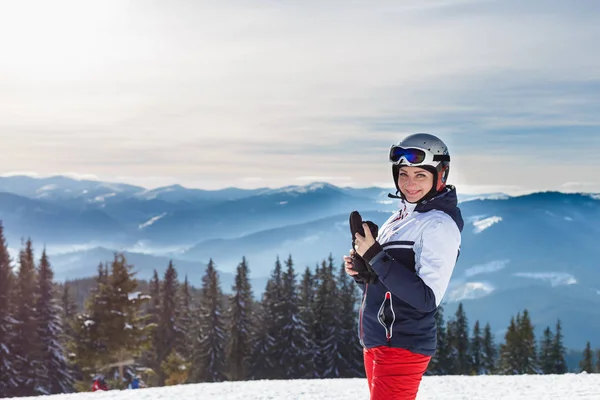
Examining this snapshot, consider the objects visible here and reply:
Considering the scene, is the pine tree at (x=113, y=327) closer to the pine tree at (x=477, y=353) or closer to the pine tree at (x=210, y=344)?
the pine tree at (x=210, y=344)

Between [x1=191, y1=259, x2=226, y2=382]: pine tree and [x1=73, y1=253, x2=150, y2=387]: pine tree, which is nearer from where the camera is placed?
[x1=73, y1=253, x2=150, y2=387]: pine tree

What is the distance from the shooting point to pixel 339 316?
52.5m

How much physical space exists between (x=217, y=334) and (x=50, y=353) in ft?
45.6

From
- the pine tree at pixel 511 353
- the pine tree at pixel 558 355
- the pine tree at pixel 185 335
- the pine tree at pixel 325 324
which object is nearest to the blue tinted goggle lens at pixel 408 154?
the pine tree at pixel 325 324

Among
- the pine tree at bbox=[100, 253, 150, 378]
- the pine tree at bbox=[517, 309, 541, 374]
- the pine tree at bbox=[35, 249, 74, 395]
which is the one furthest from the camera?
the pine tree at bbox=[517, 309, 541, 374]

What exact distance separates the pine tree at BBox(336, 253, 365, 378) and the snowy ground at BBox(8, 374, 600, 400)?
35.9 meters

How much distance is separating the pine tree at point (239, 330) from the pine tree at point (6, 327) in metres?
17.4

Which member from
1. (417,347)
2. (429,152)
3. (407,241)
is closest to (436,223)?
(407,241)

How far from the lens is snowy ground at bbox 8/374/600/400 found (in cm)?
1109

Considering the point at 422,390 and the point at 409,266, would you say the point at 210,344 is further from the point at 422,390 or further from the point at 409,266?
the point at 409,266

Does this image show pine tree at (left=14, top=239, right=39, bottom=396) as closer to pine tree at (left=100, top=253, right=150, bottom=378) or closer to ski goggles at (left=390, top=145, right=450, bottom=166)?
pine tree at (left=100, top=253, right=150, bottom=378)

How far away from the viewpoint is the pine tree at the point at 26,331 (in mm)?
41438

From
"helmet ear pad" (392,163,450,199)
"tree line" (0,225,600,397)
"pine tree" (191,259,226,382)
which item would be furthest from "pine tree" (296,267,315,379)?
"helmet ear pad" (392,163,450,199)

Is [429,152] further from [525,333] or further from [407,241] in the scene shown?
[525,333]
